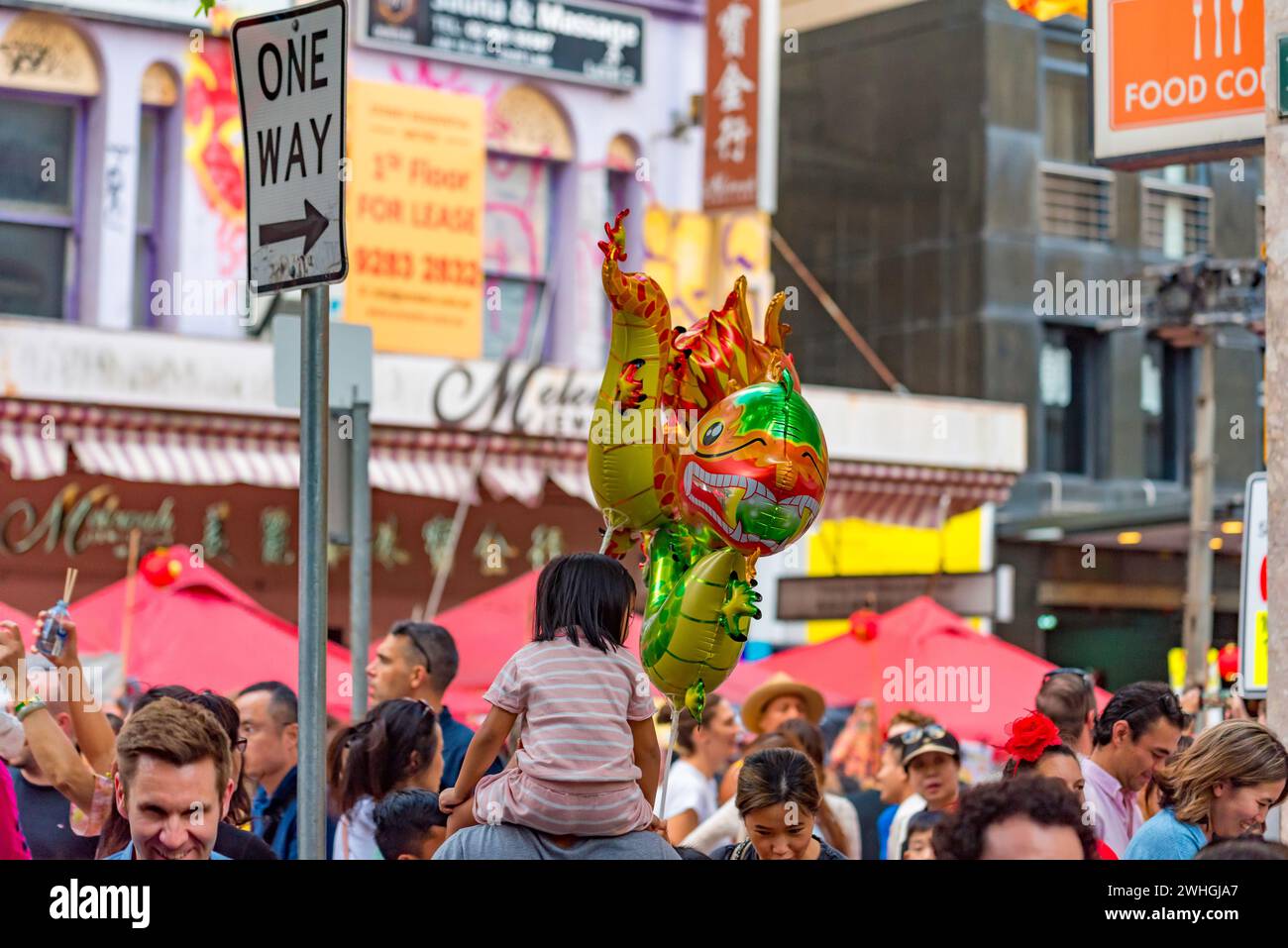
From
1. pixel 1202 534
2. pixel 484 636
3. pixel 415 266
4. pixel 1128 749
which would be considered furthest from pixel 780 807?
pixel 1202 534

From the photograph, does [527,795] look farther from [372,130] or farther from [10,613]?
[372,130]

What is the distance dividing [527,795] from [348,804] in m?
1.97

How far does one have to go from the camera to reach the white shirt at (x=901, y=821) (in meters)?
8.45

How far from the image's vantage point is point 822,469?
18.4ft

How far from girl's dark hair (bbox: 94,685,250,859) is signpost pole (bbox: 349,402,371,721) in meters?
1.18

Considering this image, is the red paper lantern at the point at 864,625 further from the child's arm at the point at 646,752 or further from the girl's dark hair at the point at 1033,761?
the child's arm at the point at 646,752

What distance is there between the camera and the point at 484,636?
12.7 meters

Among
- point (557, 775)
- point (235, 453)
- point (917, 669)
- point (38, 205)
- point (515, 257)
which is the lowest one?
point (917, 669)

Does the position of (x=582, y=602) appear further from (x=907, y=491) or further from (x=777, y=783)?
(x=907, y=491)

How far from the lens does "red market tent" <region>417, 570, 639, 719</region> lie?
41.4 ft

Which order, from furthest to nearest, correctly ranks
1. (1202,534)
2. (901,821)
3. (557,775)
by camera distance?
1. (1202,534)
2. (901,821)
3. (557,775)

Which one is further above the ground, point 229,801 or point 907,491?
point 907,491

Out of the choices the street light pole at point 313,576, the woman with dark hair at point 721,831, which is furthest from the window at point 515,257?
the street light pole at point 313,576

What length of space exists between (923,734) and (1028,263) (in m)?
19.2
